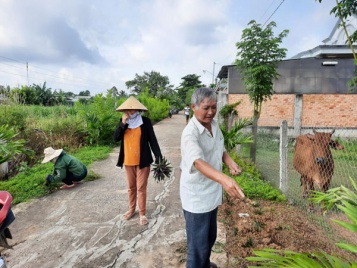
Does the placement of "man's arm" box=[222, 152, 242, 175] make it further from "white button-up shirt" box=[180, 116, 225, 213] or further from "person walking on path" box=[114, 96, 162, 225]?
"person walking on path" box=[114, 96, 162, 225]

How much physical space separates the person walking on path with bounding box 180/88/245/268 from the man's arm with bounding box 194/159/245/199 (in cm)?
12

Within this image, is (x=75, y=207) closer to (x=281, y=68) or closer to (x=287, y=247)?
(x=287, y=247)

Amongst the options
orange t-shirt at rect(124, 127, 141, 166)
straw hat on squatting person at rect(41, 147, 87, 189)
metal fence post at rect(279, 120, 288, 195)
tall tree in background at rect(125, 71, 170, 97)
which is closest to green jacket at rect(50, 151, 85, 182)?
straw hat on squatting person at rect(41, 147, 87, 189)

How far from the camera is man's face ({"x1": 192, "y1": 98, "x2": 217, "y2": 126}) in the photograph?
1932 mm

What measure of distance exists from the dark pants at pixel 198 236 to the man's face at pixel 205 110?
72 cm

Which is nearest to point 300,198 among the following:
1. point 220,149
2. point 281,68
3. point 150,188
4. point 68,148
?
point 150,188

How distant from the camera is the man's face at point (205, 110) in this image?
193cm

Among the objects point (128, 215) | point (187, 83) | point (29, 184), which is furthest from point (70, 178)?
point (187, 83)

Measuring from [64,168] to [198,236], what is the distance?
3.68 metres

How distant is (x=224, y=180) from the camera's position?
1482mm

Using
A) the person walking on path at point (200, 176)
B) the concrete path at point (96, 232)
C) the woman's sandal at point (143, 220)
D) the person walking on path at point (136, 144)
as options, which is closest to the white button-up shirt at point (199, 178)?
the person walking on path at point (200, 176)

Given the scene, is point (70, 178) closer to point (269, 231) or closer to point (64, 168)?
point (64, 168)

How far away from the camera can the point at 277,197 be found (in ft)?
14.8

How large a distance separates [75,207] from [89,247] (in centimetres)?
134
